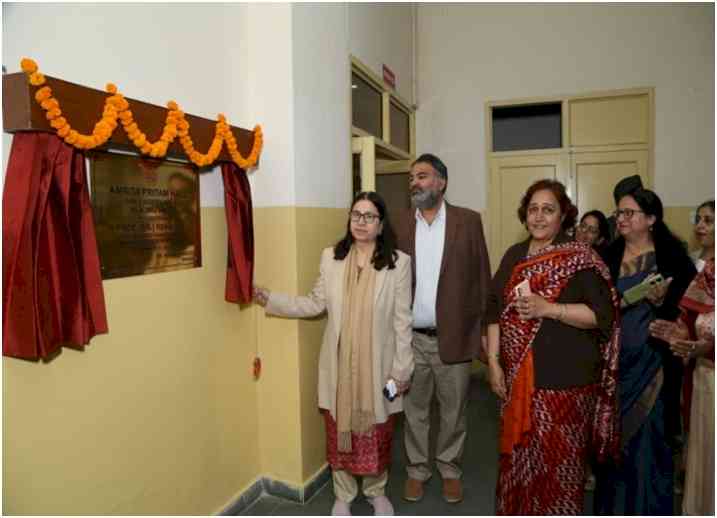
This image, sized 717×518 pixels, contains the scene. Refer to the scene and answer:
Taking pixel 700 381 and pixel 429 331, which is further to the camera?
pixel 429 331

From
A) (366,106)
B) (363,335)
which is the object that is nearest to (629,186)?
(363,335)

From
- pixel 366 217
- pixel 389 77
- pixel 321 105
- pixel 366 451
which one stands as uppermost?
pixel 389 77

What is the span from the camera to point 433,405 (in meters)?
4.04

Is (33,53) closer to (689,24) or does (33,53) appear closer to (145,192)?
(145,192)

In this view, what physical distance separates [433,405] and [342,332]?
2088 mm

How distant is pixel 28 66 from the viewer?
1353 millimetres

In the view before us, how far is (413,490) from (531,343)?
1.12m

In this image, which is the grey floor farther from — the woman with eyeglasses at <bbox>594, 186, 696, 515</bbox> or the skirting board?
the woman with eyeglasses at <bbox>594, 186, 696, 515</bbox>

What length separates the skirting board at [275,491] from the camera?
2.50m

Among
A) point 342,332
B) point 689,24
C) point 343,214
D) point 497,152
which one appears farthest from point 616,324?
point 689,24

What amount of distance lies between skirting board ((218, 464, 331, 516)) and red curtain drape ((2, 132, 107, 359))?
1.34 metres

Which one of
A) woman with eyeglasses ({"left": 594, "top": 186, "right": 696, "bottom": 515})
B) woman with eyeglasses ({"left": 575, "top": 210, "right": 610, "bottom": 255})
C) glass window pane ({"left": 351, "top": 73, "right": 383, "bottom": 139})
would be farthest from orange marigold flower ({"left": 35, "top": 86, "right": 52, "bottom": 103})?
woman with eyeglasses ({"left": 575, "top": 210, "right": 610, "bottom": 255})

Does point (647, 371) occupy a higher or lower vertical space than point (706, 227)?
lower

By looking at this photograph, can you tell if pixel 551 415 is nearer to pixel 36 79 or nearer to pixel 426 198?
pixel 426 198
